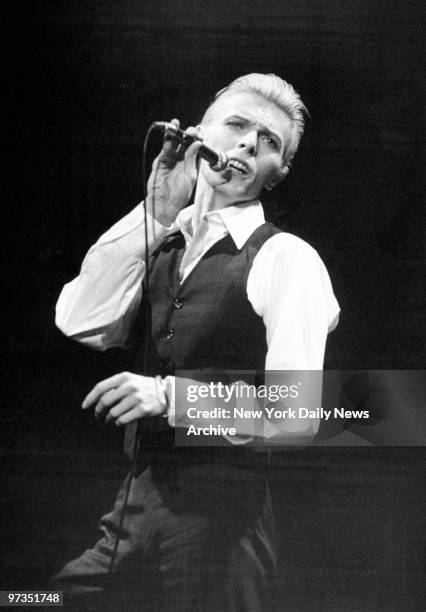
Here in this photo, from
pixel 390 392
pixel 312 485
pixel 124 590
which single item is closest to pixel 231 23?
pixel 390 392

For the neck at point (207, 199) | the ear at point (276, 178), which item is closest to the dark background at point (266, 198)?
the ear at point (276, 178)

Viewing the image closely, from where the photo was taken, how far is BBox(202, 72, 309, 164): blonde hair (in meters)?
2.59

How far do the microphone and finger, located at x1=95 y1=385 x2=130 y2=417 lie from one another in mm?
720

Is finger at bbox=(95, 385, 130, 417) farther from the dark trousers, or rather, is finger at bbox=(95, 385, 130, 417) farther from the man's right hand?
the man's right hand

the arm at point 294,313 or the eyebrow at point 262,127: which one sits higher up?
the eyebrow at point 262,127

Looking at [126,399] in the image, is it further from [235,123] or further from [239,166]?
[235,123]

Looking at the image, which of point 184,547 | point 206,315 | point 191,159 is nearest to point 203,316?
point 206,315

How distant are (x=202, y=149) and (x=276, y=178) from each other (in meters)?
0.29

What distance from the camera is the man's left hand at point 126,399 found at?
250 cm

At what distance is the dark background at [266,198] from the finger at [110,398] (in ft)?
0.19

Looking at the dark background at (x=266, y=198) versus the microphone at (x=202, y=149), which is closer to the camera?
the microphone at (x=202, y=149)

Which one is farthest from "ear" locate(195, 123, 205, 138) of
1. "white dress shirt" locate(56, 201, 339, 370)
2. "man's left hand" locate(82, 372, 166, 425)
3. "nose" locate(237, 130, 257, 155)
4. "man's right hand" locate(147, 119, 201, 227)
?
"man's left hand" locate(82, 372, 166, 425)

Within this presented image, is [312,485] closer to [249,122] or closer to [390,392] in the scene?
[390,392]

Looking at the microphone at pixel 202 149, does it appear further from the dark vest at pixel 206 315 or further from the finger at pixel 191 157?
the dark vest at pixel 206 315
